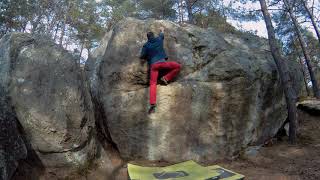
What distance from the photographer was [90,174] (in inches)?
293

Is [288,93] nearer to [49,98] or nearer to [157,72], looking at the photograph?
[157,72]

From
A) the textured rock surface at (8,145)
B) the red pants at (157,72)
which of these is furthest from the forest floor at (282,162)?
the red pants at (157,72)

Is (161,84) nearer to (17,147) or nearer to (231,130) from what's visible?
(231,130)

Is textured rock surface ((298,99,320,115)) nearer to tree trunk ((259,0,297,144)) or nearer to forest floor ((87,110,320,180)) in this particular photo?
forest floor ((87,110,320,180))

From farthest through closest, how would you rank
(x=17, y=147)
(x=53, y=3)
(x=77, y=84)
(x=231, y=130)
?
(x=53, y=3) → (x=231, y=130) → (x=77, y=84) → (x=17, y=147)

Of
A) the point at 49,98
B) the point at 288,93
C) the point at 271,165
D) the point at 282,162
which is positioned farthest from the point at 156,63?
the point at 288,93

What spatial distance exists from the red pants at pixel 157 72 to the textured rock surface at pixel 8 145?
323cm

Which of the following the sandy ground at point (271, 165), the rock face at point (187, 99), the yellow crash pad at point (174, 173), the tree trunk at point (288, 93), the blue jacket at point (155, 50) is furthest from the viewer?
the tree trunk at point (288, 93)

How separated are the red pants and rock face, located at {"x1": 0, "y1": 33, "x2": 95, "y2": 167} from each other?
1.62 meters

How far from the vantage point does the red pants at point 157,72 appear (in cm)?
820

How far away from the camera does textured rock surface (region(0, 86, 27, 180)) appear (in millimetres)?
5840

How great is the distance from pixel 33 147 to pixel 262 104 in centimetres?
600

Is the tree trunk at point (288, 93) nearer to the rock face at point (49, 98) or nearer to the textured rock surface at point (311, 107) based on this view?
the textured rock surface at point (311, 107)

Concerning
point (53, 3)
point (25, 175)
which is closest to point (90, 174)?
point (25, 175)
